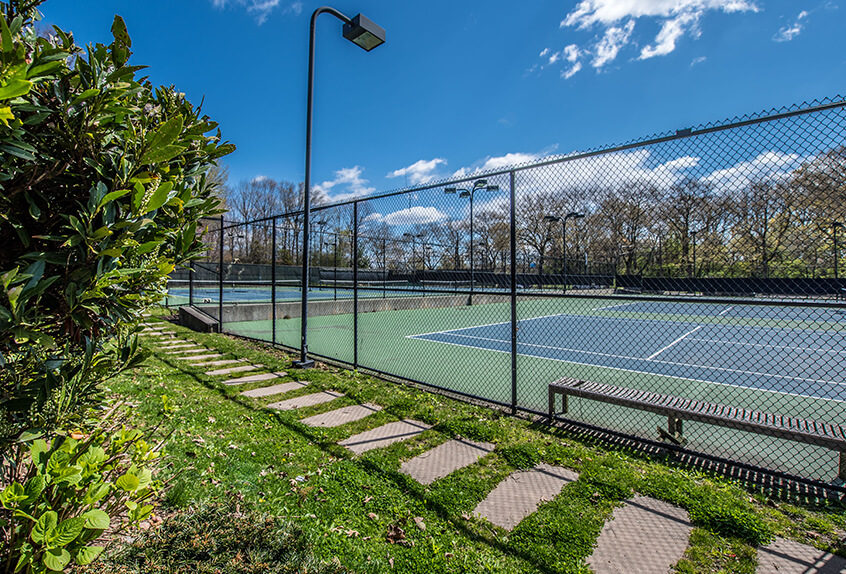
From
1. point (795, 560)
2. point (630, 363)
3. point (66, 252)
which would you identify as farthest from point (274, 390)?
point (630, 363)

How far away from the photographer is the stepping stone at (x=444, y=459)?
3.03 m

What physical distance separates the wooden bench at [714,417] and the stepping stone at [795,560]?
91 cm

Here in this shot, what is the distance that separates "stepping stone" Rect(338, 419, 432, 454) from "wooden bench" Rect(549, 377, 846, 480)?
1469mm

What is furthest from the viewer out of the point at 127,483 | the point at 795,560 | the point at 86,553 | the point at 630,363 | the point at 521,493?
the point at 630,363

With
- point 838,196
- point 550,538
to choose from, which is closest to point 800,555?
point 550,538

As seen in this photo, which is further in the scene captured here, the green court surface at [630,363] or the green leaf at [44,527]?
the green court surface at [630,363]

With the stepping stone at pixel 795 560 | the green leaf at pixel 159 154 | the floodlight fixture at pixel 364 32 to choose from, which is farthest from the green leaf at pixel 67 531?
the floodlight fixture at pixel 364 32

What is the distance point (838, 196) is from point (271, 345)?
27.0ft

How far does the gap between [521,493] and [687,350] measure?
9.13m

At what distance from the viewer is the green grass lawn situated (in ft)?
7.07

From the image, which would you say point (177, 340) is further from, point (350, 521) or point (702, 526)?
point (702, 526)

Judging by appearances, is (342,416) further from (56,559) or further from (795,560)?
(795,560)

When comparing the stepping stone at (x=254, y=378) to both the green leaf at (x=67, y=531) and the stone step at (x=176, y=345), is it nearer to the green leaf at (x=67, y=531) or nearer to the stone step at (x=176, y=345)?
the stone step at (x=176, y=345)

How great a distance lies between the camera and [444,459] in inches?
130
